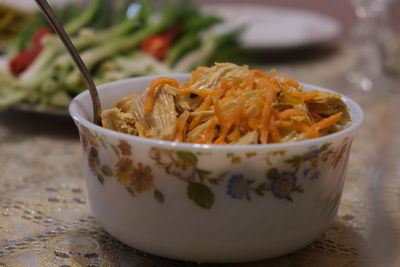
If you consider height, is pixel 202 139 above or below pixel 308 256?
above

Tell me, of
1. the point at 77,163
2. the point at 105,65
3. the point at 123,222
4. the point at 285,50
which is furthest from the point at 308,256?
the point at 285,50

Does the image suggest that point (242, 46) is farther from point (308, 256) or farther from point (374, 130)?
point (308, 256)

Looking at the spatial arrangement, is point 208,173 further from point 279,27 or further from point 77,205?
point 279,27

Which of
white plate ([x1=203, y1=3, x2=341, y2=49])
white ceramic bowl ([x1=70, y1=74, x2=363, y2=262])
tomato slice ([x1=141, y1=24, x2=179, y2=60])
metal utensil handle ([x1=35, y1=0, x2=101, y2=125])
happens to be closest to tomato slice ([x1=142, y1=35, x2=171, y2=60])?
tomato slice ([x1=141, y1=24, x2=179, y2=60])

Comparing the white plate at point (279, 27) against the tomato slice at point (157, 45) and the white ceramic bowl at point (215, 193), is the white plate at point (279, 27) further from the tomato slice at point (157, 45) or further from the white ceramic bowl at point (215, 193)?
the white ceramic bowl at point (215, 193)

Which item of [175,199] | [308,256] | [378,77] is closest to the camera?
[175,199]

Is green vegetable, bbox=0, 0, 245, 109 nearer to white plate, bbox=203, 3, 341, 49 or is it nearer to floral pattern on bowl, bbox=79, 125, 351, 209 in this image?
white plate, bbox=203, 3, 341, 49

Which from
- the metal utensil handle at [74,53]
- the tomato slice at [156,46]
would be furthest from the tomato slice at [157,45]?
the metal utensil handle at [74,53]
